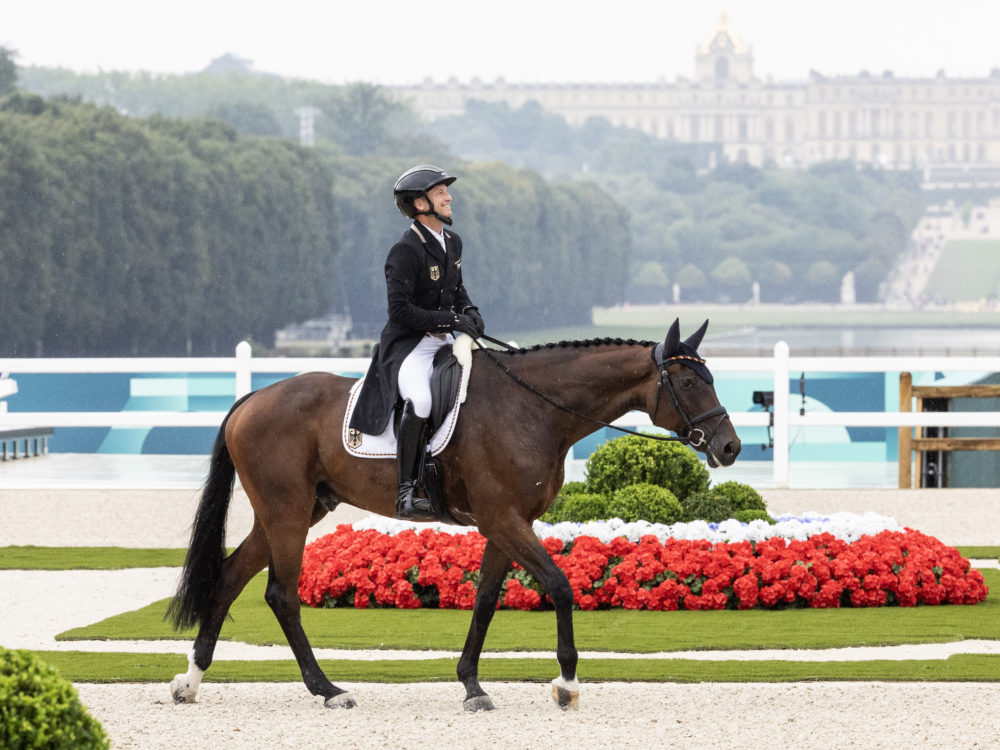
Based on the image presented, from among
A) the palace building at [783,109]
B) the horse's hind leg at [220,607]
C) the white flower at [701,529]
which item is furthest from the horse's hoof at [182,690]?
the palace building at [783,109]

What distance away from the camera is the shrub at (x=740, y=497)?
11266mm

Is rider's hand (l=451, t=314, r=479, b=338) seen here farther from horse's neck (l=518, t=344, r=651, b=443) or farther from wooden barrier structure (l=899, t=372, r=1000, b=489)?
wooden barrier structure (l=899, t=372, r=1000, b=489)

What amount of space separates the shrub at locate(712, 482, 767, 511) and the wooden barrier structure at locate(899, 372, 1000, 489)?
5.25m

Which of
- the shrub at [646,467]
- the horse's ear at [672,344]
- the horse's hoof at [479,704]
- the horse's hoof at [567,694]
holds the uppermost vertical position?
the horse's ear at [672,344]

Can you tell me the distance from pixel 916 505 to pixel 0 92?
63.2 meters

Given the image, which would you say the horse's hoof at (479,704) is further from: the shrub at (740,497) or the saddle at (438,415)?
the shrub at (740,497)

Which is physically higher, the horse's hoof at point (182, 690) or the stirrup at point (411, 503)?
the stirrup at point (411, 503)

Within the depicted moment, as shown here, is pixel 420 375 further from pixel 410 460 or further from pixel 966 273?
pixel 966 273

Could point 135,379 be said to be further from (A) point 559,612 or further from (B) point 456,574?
(A) point 559,612

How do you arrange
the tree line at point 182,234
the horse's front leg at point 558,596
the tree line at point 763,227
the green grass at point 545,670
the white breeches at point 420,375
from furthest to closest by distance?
the tree line at point 763,227
the tree line at point 182,234
the green grass at point 545,670
the white breeches at point 420,375
the horse's front leg at point 558,596

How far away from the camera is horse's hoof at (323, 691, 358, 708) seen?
6.79m

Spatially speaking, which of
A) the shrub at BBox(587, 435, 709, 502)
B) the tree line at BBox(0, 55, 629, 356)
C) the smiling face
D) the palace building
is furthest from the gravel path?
the palace building

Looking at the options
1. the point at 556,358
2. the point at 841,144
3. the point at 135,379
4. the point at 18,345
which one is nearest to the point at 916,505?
the point at 556,358

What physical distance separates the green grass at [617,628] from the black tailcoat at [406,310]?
1.76 m
